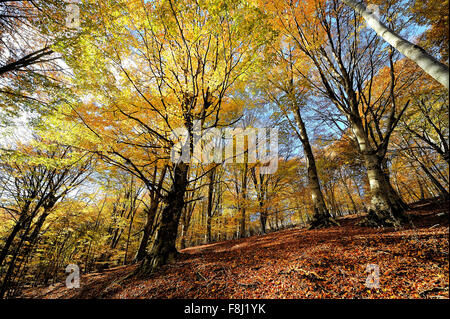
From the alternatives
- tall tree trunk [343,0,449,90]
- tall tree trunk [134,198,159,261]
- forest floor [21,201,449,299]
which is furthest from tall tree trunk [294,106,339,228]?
tall tree trunk [134,198,159,261]

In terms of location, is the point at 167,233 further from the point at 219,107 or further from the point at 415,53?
the point at 415,53

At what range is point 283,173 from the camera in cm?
1147

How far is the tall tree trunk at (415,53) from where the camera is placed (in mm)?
1563

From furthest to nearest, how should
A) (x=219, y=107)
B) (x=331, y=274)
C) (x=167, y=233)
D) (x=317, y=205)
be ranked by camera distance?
(x=317, y=205), (x=167, y=233), (x=219, y=107), (x=331, y=274)

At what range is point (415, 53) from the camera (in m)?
1.93

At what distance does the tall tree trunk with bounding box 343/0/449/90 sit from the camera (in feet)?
5.13

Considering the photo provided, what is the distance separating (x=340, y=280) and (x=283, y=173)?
31.9 feet

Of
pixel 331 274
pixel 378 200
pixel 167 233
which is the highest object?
pixel 378 200

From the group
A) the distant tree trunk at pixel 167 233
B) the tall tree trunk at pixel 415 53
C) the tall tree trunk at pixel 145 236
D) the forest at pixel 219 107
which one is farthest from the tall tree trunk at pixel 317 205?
the tall tree trunk at pixel 145 236

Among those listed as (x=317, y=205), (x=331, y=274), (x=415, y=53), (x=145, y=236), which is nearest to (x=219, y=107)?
(x=415, y=53)

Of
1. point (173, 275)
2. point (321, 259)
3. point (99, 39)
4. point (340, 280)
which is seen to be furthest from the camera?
point (99, 39)
